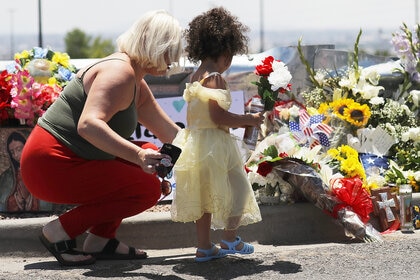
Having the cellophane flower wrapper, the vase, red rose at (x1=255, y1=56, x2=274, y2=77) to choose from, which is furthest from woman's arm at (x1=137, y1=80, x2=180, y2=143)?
the vase

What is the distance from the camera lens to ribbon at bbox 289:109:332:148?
6.56m

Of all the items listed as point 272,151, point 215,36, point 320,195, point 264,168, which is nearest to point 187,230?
point 264,168

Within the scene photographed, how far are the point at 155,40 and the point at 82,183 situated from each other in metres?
0.87

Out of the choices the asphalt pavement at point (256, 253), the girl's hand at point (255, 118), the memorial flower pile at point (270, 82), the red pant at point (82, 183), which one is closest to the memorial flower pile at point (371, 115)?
the asphalt pavement at point (256, 253)

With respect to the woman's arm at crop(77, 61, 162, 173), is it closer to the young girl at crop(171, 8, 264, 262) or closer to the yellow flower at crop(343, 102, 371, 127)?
the young girl at crop(171, 8, 264, 262)

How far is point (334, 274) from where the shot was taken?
4.85 metres

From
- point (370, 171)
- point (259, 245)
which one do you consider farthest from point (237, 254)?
point (370, 171)

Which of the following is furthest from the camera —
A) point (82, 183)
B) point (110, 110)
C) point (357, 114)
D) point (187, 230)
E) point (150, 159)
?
point (357, 114)

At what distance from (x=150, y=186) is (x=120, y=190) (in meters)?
0.18

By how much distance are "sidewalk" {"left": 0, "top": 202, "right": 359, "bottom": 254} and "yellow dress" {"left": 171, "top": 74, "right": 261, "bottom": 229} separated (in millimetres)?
729

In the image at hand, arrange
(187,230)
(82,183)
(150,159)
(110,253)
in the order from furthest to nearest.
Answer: (187,230) → (110,253) → (82,183) → (150,159)

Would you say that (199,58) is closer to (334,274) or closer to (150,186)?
(150,186)

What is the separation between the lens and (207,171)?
196 inches

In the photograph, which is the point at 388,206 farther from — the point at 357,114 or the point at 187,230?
the point at 187,230
